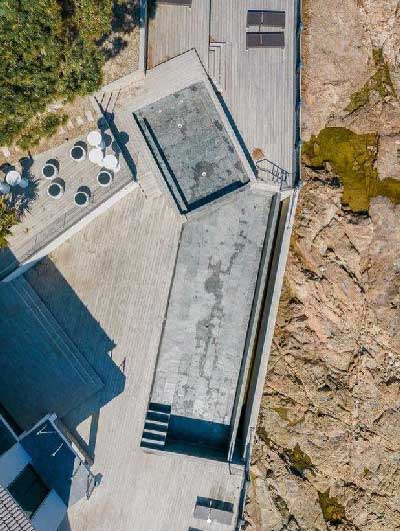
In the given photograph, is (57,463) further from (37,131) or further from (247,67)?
(247,67)

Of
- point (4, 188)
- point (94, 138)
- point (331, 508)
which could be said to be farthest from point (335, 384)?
point (4, 188)

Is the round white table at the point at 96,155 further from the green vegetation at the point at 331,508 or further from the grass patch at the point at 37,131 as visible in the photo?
the green vegetation at the point at 331,508

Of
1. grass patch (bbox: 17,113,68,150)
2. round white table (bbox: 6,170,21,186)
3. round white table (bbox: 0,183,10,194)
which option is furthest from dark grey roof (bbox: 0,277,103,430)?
grass patch (bbox: 17,113,68,150)

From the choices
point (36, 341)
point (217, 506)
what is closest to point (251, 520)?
point (217, 506)

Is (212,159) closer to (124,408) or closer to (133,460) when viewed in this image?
(124,408)

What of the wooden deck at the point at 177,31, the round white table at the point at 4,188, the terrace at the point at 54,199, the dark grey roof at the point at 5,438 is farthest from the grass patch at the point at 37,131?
the dark grey roof at the point at 5,438

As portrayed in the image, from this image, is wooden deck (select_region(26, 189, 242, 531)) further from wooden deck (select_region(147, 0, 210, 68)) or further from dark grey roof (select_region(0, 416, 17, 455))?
wooden deck (select_region(147, 0, 210, 68))
